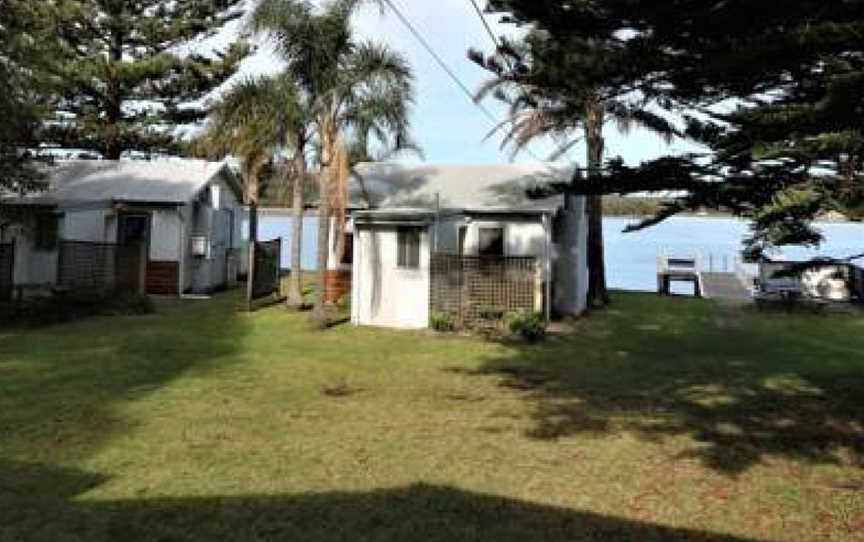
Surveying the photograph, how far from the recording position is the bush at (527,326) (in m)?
16.9

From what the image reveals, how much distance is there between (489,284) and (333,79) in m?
5.60

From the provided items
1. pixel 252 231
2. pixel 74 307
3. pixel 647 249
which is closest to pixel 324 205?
pixel 252 231

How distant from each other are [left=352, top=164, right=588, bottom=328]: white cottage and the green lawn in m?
2.34

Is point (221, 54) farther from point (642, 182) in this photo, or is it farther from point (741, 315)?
point (642, 182)

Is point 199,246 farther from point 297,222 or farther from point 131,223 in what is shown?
point 297,222

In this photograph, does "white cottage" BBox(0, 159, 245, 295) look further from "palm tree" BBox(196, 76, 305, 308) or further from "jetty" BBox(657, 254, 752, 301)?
"jetty" BBox(657, 254, 752, 301)

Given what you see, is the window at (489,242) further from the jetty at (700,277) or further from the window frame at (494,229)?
the jetty at (700,277)

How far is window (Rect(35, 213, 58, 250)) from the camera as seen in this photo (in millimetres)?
23469

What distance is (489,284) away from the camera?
704 inches

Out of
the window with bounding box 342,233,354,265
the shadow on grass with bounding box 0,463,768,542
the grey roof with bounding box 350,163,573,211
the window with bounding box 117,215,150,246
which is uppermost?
the grey roof with bounding box 350,163,573,211

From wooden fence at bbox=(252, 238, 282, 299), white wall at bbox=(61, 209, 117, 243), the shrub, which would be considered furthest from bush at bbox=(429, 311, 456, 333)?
white wall at bbox=(61, 209, 117, 243)

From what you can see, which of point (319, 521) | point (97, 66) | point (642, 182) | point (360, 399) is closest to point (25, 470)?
point (319, 521)

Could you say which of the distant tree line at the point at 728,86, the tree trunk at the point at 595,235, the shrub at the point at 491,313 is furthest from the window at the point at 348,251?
the distant tree line at the point at 728,86

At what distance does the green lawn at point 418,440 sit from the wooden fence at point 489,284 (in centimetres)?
199
